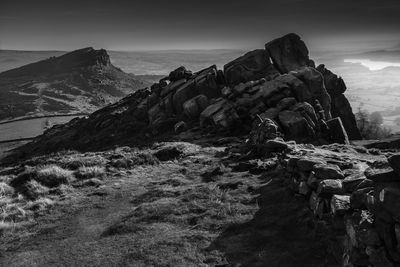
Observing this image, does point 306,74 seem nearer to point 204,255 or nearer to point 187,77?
point 187,77

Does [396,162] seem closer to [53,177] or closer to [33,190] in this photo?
[33,190]

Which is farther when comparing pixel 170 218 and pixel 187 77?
pixel 187 77

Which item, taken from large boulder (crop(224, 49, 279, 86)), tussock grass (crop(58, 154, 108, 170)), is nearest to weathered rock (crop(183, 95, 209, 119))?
large boulder (crop(224, 49, 279, 86))

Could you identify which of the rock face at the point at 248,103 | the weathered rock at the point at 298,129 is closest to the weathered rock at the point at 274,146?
the rock face at the point at 248,103

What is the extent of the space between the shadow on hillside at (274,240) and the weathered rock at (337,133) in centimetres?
2791

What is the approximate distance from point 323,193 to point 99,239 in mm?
12693

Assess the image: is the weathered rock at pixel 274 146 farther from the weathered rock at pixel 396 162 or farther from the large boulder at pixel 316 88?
the large boulder at pixel 316 88

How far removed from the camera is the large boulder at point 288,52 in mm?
83188

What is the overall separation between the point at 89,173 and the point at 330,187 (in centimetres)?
2353

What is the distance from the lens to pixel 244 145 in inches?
1646

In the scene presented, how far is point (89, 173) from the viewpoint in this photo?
34750 mm

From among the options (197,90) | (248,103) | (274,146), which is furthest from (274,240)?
(197,90)

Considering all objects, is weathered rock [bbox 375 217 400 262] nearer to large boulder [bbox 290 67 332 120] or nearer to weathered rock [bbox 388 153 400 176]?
weathered rock [bbox 388 153 400 176]

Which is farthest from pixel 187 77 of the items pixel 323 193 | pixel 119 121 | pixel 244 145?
pixel 323 193
